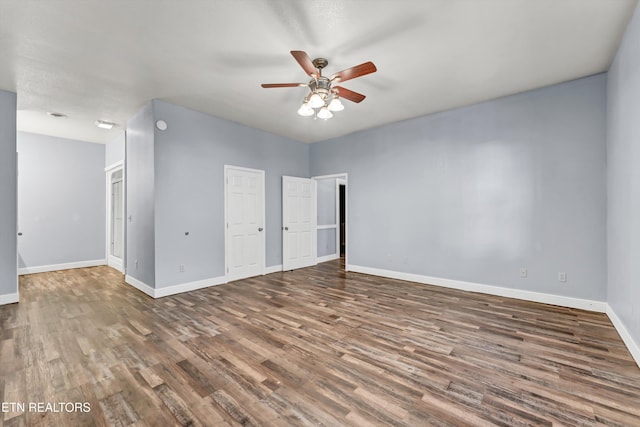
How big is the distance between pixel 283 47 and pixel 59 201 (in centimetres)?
645

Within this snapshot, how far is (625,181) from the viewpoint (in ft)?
8.75

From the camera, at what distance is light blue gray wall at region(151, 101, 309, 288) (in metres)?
4.29

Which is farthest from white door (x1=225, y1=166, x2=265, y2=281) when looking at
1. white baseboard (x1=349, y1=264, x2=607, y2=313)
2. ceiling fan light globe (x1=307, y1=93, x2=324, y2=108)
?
ceiling fan light globe (x1=307, y1=93, x2=324, y2=108)

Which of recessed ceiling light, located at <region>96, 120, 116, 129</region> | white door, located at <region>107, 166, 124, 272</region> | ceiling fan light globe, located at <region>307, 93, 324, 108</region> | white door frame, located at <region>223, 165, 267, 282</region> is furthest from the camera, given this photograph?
white door, located at <region>107, 166, 124, 272</region>

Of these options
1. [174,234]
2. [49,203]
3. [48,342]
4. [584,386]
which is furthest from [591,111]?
[49,203]

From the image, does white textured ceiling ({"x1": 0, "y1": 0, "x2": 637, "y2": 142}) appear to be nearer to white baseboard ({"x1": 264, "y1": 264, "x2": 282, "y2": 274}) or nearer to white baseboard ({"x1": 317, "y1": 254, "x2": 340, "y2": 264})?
white baseboard ({"x1": 264, "y1": 264, "x2": 282, "y2": 274})

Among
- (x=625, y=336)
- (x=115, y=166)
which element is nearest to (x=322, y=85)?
(x=625, y=336)

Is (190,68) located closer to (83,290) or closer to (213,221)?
(213,221)

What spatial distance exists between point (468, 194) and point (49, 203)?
835cm

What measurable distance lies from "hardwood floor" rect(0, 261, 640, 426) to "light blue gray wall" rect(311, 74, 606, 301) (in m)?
0.65

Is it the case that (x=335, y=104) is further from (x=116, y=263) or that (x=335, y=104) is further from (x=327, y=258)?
(x=116, y=263)

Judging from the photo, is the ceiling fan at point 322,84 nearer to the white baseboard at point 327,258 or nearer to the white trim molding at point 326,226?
the white trim molding at point 326,226

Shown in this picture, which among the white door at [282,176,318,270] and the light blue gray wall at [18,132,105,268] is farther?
the white door at [282,176,318,270]

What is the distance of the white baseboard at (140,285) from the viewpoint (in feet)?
13.9
